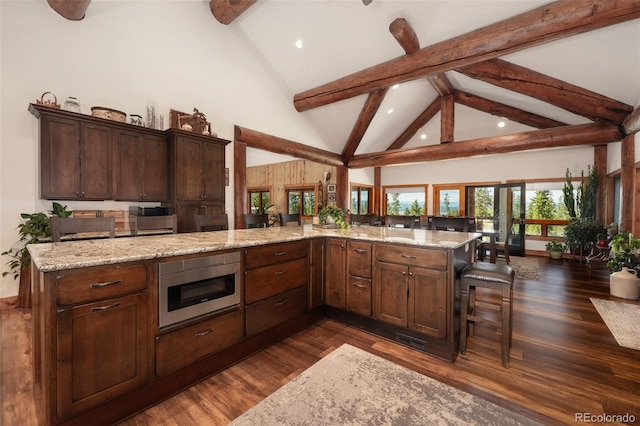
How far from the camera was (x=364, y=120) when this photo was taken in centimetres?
669

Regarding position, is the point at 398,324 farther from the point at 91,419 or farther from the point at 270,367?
the point at 91,419

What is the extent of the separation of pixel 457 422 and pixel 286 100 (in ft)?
21.2

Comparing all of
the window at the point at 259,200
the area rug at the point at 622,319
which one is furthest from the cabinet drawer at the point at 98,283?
the window at the point at 259,200

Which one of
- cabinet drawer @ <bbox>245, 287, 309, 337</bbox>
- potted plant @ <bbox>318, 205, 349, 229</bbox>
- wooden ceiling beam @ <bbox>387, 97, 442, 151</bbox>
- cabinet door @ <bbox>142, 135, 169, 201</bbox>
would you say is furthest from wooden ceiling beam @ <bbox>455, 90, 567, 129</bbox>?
cabinet door @ <bbox>142, 135, 169, 201</bbox>

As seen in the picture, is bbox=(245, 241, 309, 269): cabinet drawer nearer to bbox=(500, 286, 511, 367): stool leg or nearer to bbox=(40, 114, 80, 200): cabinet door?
bbox=(500, 286, 511, 367): stool leg

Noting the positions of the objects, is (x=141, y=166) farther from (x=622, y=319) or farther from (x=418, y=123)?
(x=418, y=123)

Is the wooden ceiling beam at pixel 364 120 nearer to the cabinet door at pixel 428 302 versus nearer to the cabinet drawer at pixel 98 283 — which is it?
the cabinet door at pixel 428 302

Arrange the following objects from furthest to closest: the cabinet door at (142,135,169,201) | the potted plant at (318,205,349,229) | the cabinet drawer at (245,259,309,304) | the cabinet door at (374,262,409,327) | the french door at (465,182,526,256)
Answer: the french door at (465,182,526,256), the cabinet door at (142,135,169,201), the potted plant at (318,205,349,229), the cabinet door at (374,262,409,327), the cabinet drawer at (245,259,309,304)

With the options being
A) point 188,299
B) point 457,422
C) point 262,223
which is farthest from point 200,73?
point 457,422

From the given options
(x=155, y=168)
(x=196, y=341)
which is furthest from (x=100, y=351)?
(x=155, y=168)

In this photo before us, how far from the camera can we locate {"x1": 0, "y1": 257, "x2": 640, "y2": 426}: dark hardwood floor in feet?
5.65

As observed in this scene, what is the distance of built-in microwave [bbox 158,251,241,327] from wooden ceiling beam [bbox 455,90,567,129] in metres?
6.97

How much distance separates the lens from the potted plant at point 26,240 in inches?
118

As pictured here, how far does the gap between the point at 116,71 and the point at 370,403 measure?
16.1ft
